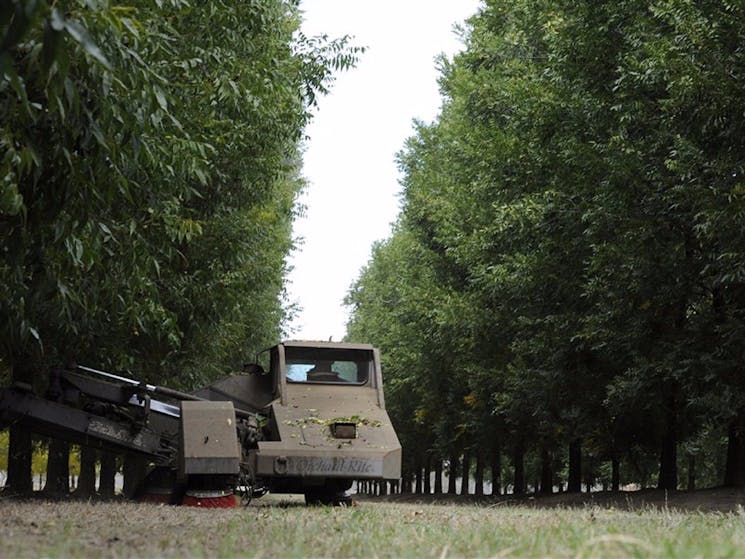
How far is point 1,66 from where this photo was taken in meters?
5.11

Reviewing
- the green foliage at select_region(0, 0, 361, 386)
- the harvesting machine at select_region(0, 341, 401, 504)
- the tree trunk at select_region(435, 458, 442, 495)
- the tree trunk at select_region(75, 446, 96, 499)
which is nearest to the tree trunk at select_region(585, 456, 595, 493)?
the tree trunk at select_region(435, 458, 442, 495)

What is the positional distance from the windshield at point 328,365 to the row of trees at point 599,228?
182 inches

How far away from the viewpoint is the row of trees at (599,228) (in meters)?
16.8

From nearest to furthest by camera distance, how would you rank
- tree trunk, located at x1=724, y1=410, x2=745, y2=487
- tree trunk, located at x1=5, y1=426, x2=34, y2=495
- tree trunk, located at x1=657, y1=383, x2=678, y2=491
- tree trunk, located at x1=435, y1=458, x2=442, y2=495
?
tree trunk, located at x1=724, y1=410, x2=745, y2=487 < tree trunk, located at x1=5, y1=426, x2=34, y2=495 < tree trunk, located at x1=657, y1=383, x2=678, y2=491 < tree trunk, located at x1=435, y1=458, x2=442, y2=495

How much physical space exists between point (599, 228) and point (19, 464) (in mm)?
13714

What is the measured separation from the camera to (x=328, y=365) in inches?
780

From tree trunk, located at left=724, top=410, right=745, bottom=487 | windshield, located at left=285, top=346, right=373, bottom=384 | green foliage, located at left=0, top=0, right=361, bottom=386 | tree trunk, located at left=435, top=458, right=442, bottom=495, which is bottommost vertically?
tree trunk, located at left=435, top=458, right=442, bottom=495

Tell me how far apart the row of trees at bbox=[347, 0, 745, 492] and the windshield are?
461 centimetres

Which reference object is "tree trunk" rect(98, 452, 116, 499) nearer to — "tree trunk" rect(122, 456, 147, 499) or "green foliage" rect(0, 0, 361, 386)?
"tree trunk" rect(122, 456, 147, 499)

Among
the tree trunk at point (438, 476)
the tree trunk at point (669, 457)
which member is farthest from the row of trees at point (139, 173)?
the tree trunk at point (438, 476)

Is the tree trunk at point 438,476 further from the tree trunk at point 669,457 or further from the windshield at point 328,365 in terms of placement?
the windshield at point 328,365

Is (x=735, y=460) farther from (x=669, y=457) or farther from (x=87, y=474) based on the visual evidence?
(x=87, y=474)

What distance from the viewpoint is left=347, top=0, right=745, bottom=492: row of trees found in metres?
16.8

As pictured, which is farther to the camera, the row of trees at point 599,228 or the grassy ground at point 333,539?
the row of trees at point 599,228
